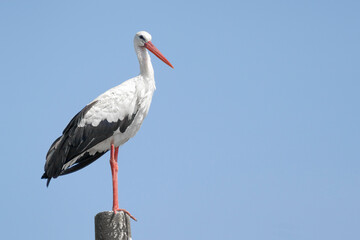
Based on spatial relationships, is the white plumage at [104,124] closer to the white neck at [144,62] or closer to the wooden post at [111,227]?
the white neck at [144,62]

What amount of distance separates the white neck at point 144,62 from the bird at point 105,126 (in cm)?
7

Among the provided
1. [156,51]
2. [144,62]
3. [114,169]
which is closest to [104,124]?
[114,169]

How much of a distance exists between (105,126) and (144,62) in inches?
54.5

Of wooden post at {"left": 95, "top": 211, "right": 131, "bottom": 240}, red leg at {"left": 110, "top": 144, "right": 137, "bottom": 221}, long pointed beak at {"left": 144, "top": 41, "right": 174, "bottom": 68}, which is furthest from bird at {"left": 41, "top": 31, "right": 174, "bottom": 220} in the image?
wooden post at {"left": 95, "top": 211, "right": 131, "bottom": 240}

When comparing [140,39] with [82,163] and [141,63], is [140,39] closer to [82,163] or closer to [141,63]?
[141,63]

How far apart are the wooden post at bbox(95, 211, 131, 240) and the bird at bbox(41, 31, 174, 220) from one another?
1.07 m

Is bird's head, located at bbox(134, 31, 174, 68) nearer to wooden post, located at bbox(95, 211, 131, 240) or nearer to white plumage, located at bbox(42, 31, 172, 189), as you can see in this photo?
white plumage, located at bbox(42, 31, 172, 189)

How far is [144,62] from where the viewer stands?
8.45m

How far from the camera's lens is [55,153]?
309 inches

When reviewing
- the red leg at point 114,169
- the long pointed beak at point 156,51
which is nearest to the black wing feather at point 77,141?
the red leg at point 114,169

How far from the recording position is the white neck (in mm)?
8375

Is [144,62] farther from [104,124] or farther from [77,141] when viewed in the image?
[77,141]

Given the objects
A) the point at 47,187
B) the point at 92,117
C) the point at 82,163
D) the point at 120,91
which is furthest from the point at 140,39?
the point at 47,187

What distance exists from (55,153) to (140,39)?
8.08 ft
